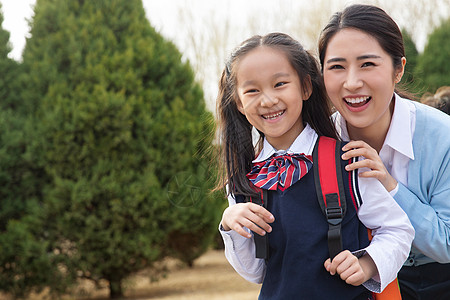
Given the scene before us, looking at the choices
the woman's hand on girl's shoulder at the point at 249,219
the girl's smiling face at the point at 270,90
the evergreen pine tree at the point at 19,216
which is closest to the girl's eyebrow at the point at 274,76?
the girl's smiling face at the point at 270,90

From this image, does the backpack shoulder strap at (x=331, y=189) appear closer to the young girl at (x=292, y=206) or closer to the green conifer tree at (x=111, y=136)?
the young girl at (x=292, y=206)

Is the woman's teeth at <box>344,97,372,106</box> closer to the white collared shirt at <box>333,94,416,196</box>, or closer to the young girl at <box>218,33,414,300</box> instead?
the young girl at <box>218,33,414,300</box>

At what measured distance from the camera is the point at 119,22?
672 cm

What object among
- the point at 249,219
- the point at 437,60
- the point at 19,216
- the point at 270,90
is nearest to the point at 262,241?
the point at 249,219

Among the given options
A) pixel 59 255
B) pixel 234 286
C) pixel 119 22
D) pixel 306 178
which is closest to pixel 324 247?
pixel 306 178

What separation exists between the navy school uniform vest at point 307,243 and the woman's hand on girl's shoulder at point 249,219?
0.08m

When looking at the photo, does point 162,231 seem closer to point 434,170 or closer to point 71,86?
point 71,86

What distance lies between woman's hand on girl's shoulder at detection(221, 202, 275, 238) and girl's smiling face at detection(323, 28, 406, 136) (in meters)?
0.61

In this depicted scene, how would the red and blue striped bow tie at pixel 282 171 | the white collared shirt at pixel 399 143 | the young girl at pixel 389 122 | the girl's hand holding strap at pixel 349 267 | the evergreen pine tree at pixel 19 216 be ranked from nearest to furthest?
the girl's hand holding strap at pixel 349 267 → the red and blue striped bow tie at pixel 282 171 → the young girl at pixel 389 122 → the white collared shirt at pixel 399 143 → the evergreen pine tree at pixel 19 216

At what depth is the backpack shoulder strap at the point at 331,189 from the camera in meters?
2.00

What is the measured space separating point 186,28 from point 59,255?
1143 centimetres

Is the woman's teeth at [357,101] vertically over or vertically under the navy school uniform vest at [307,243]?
over

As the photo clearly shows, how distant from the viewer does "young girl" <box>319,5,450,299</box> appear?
2.25 m

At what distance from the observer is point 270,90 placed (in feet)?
7.18
